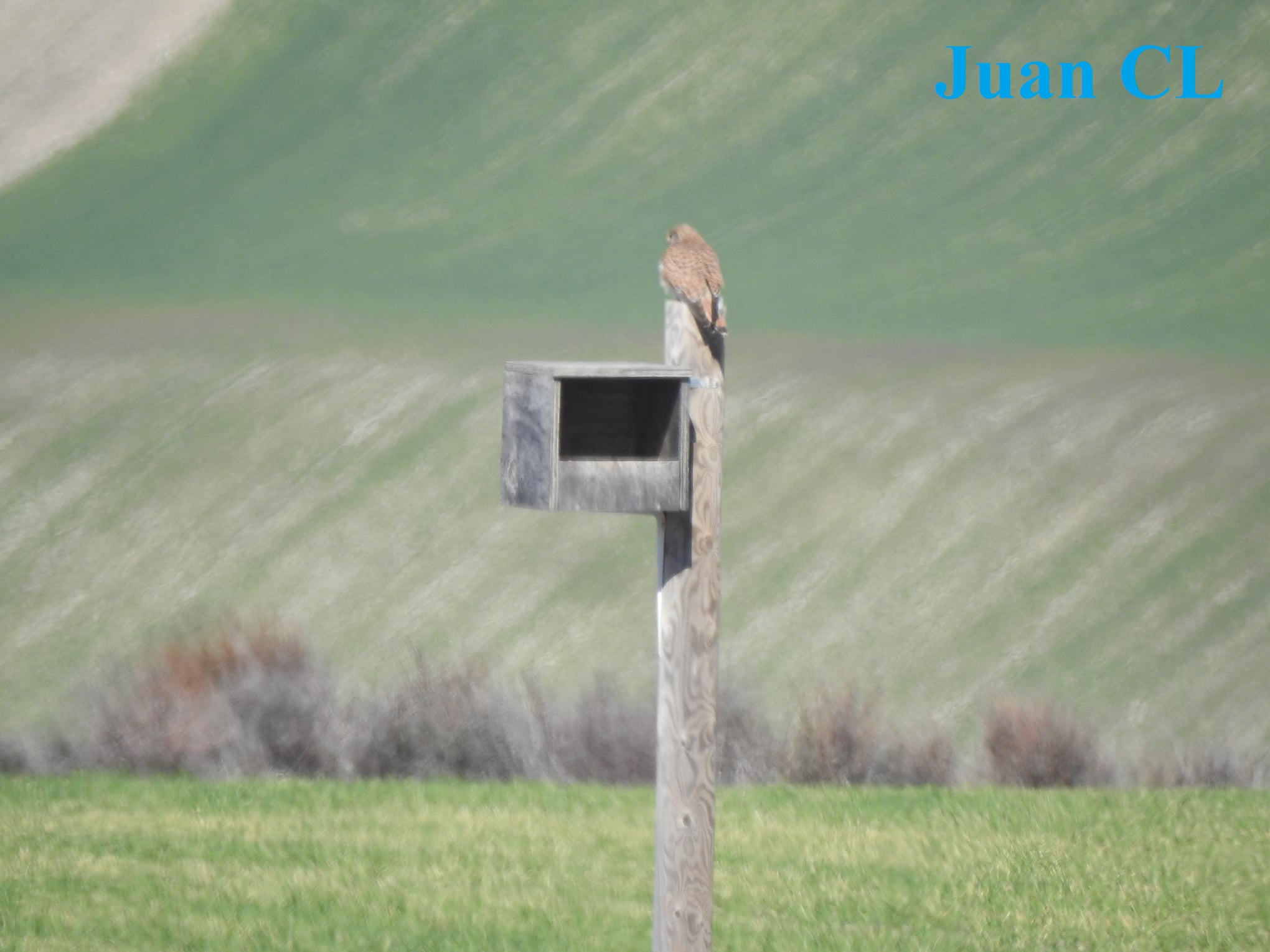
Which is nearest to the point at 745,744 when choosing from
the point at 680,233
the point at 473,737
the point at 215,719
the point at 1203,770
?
the point at 473,737

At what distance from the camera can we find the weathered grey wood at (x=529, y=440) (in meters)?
6.02

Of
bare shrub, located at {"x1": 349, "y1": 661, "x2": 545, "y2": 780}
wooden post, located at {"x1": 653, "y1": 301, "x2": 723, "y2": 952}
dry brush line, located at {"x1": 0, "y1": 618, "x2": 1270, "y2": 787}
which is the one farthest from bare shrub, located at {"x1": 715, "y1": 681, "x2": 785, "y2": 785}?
wooden post, located at {"x1": 653, "y1": 301, "x2": 723, "y2": 952}

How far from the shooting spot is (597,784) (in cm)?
1098

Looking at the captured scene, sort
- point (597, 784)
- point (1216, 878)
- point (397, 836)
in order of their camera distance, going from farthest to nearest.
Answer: point (597, 784) < point (397, 836) < point (1216, 878)

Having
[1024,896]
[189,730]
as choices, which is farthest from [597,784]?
[1024,896]

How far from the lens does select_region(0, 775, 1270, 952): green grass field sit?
791 centimetres

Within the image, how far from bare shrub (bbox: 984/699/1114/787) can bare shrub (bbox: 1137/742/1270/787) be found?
0.29 m

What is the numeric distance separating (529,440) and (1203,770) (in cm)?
689

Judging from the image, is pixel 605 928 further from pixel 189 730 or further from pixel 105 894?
pixel 189 730

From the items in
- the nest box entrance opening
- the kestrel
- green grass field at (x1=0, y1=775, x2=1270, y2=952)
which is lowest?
green grass field at (x1=0, y1=775, x2=1270, y2=952)

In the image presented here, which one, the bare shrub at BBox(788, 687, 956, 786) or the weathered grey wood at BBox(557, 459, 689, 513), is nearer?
the weathered grey wood at BBox(557, 459, 689, 513)

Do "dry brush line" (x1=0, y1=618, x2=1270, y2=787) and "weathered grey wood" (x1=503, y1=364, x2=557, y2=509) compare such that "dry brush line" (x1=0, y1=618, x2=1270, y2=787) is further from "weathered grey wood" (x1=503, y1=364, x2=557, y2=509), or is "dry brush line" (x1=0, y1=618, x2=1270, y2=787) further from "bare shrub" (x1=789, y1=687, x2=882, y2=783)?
"weathered grey wood" (x1=503, y1=364, x2=557, y2=509)

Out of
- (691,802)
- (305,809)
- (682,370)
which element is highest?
(682,370)

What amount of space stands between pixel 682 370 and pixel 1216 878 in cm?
437
